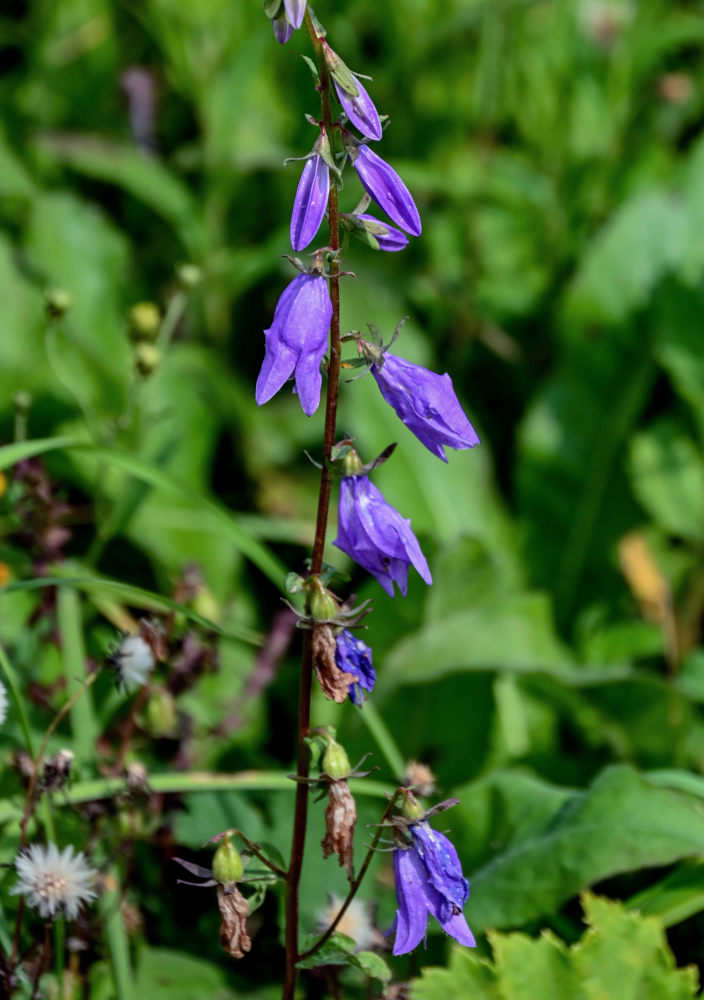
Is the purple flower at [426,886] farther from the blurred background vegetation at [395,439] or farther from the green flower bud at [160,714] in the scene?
the green flower bud at [160,714]

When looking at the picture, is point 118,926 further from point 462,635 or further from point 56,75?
point 56,75

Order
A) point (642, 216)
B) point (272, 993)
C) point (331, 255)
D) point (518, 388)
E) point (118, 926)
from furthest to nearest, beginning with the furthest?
point (518, 388)
point (642, 216)
point (272, 993)
point (118, 926)
point (331, 255)

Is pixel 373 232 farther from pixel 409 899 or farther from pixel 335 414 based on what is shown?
pixel 409 899

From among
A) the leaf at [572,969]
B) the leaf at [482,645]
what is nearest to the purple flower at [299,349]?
the leaf at [572,969]

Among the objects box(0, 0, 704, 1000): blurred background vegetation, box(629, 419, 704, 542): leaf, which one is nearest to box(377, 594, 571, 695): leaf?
box(0, 0, 704, 1000): blurred background vegetation

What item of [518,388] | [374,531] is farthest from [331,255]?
[518,388]
